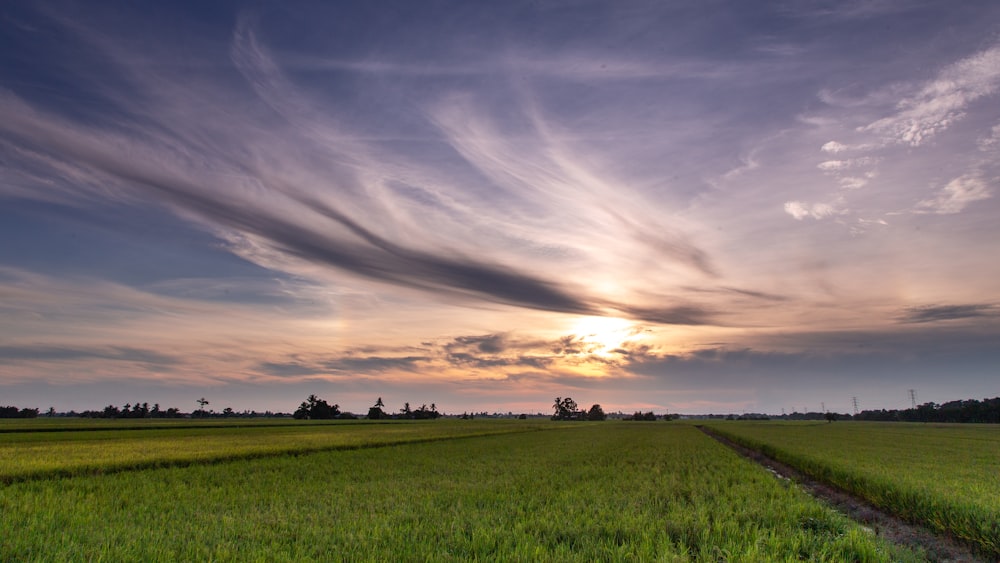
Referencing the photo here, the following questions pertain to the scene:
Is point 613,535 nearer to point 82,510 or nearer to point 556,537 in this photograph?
point 556,537

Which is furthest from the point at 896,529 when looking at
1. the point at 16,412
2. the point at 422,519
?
the point at 16,412

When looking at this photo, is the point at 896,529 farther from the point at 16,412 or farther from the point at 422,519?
the point at 16,412

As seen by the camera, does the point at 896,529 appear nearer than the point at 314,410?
Yes

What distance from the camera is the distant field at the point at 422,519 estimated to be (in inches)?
316

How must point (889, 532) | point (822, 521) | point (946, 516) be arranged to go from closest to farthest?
1. point (822, 521)
2. point (946, 516)
3. point (889, 532)

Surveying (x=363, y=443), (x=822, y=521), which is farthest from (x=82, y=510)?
(x=363, y=443)

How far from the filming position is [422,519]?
10891mm

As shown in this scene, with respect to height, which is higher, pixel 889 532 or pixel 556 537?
pixel 556 537

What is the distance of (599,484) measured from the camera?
17.0 m

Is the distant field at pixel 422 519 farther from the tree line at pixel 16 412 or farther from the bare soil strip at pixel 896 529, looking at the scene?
the tree line at pixel 16 412

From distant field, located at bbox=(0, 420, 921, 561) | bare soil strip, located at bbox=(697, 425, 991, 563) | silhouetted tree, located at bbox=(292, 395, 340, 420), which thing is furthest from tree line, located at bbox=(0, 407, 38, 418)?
bare soil strip, located at bbox=(697, 425, 991, 563)

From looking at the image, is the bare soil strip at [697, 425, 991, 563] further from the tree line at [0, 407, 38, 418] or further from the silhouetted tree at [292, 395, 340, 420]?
the tree line at [0, 407, 38, 418]

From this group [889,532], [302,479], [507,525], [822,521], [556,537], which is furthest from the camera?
[302,479]

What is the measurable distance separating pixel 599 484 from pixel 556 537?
8.54 meters
